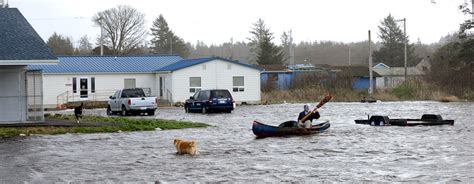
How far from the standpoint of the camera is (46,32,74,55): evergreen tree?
110938 mm

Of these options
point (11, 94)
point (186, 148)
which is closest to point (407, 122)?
point (186, 148)

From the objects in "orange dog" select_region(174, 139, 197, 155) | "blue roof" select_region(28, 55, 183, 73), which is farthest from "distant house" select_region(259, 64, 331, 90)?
"orange dog" select_region(174, 139, 197, 155)

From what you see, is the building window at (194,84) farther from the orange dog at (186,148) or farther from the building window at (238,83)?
the orange dog at (186,148)

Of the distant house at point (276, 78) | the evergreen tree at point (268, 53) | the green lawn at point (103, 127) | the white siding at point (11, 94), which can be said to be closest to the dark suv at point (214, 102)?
the green lawn at point (103, 127)

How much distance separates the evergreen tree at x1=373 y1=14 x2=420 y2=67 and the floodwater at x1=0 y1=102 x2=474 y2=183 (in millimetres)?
94415

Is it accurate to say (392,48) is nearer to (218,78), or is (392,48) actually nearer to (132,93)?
(218,78)

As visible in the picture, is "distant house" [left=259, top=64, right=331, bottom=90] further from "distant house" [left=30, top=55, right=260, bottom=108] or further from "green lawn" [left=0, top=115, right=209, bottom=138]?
"green lawn" [left=0, top=115, right=209, bottom=138]

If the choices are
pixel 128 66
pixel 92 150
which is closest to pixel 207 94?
pixel 128 66

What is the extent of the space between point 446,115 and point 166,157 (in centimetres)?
2252

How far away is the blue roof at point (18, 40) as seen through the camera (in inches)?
1175

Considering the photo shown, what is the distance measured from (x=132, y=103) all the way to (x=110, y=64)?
2206 centimetres

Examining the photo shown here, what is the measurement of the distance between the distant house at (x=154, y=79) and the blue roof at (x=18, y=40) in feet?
86.1

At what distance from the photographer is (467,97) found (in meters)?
64.3

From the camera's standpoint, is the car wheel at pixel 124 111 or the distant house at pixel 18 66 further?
the car wheel at pixel 124 111
